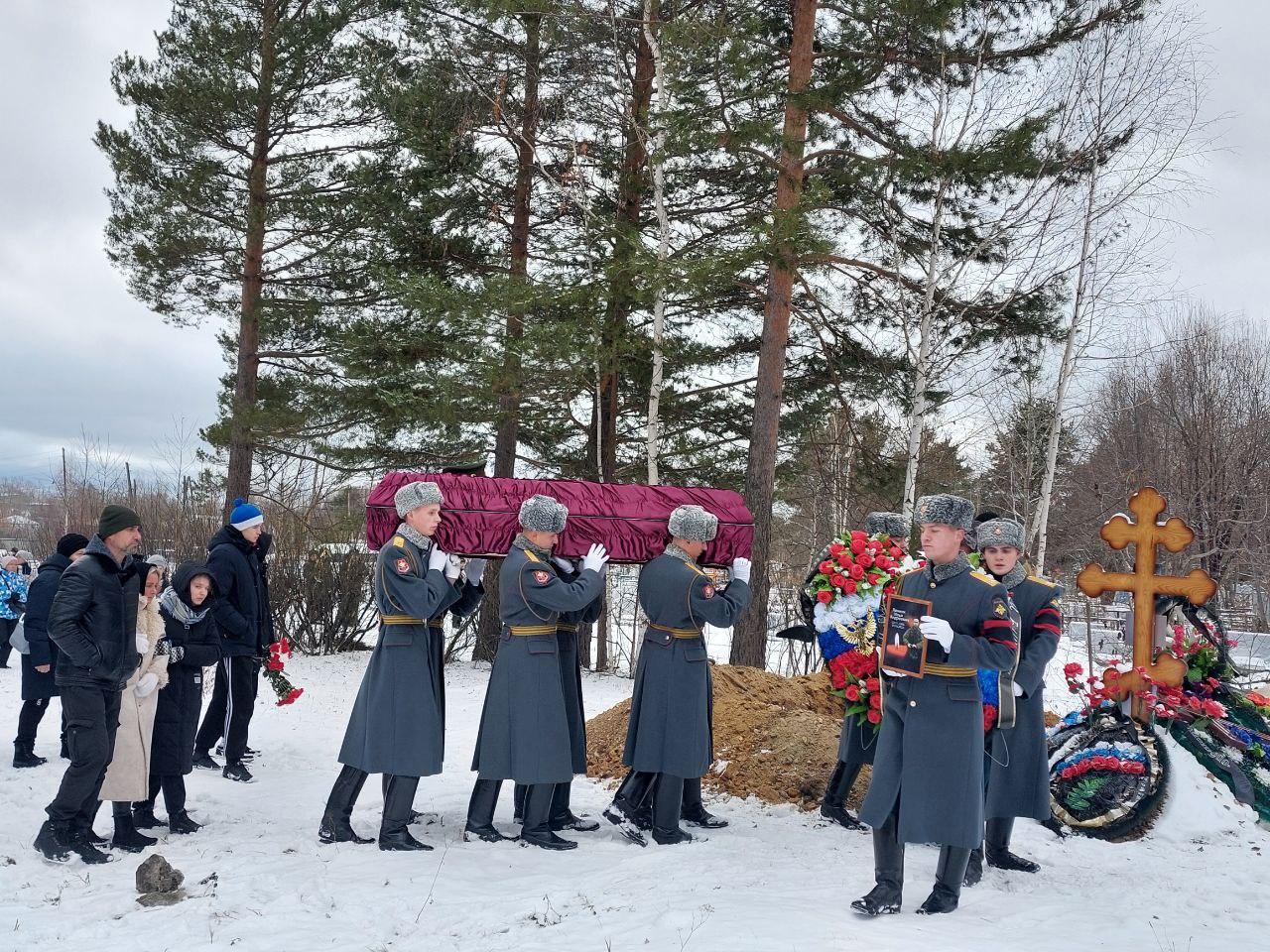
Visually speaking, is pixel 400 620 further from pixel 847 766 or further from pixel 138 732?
pixel 847 766

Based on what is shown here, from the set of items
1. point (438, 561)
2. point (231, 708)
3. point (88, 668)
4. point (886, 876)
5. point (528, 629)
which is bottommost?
point (886, 876)

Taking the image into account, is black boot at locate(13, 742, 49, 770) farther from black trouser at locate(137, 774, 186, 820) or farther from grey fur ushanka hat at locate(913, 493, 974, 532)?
grey fur ushanka hat at locate(913, 493, 974, 532)

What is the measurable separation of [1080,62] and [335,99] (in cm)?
1122

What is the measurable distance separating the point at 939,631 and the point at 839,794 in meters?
2.53

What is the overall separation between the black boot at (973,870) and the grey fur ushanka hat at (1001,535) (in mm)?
1730

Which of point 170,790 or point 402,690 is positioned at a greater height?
point 402,690

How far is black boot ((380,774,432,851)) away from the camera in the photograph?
5.70m

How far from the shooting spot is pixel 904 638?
15.6 feet


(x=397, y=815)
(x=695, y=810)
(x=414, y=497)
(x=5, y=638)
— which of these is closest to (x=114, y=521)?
(x=414, y=497)

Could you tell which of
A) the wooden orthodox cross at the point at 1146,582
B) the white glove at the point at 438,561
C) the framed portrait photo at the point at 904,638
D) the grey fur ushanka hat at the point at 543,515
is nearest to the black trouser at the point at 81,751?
the white glove at the point at 438,561

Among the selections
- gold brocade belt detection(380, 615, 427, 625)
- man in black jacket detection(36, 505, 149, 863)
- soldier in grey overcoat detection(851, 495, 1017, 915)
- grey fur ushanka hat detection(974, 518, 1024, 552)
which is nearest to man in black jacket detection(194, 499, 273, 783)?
man in black jacket detection(36, 505, 149, 863)

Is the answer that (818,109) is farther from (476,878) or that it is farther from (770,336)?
(476,878)

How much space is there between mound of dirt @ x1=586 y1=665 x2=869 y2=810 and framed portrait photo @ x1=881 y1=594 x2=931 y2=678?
8.65 ft

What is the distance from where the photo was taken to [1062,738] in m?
6.88
